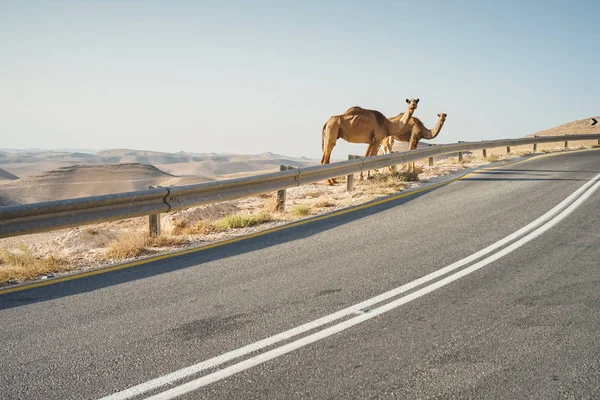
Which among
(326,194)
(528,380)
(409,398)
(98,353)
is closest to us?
(409,398)

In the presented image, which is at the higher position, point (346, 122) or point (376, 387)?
point (346, 122)

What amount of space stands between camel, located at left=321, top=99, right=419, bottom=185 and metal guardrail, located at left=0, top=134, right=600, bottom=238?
121 inches

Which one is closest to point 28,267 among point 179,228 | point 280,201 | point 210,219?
point 179,228

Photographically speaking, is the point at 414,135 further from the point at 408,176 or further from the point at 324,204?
the point at 324,204

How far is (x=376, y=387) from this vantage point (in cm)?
361

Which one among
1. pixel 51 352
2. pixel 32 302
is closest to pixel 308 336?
pixel 51 352

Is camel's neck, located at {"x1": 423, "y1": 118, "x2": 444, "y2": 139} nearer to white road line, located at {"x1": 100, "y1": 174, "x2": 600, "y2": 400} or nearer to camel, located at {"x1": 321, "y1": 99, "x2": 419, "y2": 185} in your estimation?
camel, located at {"x1": 321, "y1": 99, "x2": 419, "y2": 185}

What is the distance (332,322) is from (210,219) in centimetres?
989

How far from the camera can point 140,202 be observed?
8.94m

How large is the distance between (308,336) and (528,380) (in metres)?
1.70

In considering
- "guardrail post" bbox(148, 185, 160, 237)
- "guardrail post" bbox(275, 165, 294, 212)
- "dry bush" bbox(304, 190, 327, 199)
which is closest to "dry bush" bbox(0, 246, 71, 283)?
"guardrail post" bbox(148, 185, 160, 237)

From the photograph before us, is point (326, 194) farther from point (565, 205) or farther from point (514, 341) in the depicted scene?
point (514, 341)

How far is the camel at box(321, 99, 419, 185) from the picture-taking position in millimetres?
17078

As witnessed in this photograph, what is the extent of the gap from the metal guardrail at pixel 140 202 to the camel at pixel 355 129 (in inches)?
121
